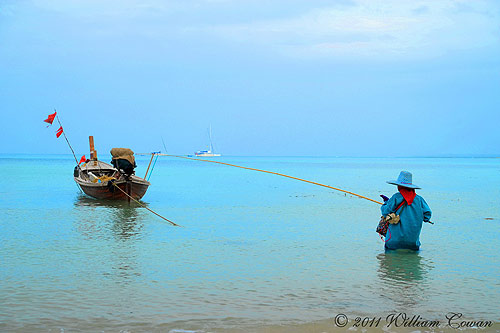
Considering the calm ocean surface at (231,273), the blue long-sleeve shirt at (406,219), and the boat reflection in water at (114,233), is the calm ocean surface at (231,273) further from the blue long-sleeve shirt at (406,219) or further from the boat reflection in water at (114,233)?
the blue long-sleeve shirt at (406,219)

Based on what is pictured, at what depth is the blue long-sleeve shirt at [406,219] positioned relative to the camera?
7609 millimetres

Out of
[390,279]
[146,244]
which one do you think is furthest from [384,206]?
[146,244]

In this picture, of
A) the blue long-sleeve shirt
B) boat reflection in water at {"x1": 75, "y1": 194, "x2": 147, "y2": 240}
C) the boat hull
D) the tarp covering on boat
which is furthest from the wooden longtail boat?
the blue long-sleeve shirt

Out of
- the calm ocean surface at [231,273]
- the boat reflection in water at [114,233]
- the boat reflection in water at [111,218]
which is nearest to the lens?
the calm ocean surface at [231,273]

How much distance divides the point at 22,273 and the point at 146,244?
3031 mm

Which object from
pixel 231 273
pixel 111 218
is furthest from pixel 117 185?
pixel 231 273

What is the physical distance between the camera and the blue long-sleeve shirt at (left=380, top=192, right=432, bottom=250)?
25.0ft

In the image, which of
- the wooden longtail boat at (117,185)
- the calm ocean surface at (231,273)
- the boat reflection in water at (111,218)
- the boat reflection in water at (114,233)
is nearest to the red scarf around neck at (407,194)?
the calm ocean surface at (231,273)

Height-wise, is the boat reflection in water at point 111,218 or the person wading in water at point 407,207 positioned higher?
the person wading in water at point 407,207

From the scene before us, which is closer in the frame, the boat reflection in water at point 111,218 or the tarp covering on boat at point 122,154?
the boat reflection in water at point 111,218

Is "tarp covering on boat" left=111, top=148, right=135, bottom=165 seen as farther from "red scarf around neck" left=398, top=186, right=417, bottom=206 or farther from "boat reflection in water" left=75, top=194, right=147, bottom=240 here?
"red scarf around neck" left=398, top=186, right=417, bottom=206

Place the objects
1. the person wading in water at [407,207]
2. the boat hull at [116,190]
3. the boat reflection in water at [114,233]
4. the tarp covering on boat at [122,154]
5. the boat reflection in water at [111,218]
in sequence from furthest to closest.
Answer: the boat hull at [116,190]
the tarp covering on boat at [122,154]
the boat reflection in water at [111,218]
the boat reflection in water at [114,233]
the person wading in water at [407,207]

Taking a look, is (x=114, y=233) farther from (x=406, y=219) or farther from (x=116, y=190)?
(x=406, y=219)

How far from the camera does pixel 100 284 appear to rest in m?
6.99
